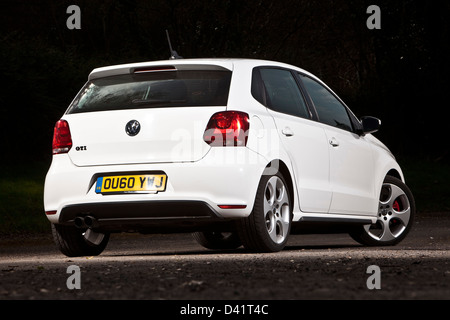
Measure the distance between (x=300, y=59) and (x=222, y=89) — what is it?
1745 centimetres

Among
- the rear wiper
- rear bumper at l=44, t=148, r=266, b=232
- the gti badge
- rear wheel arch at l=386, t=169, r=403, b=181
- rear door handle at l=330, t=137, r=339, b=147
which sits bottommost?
rear wheel arch at l=386, t=169, r=403, b=181

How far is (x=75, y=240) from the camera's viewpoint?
943 centimetres

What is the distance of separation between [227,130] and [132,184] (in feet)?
3.07

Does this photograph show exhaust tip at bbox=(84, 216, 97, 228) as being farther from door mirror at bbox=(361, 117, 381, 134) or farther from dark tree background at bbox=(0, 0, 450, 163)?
dark tree background at bbox=(0, 0, 450, 163)

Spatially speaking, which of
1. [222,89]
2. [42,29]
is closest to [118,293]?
[222,89]

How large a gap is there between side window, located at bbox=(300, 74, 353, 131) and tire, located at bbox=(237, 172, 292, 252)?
1275 mm

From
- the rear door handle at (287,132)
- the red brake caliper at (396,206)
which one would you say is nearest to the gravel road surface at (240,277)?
the rear door handle at (287,132)

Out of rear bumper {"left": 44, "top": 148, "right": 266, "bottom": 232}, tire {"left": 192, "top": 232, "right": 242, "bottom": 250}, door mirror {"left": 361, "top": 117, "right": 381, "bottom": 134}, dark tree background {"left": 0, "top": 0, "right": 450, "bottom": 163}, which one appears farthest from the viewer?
dark tree background {"left": 0, "top": 0, "right": 450, "bottom": 163}

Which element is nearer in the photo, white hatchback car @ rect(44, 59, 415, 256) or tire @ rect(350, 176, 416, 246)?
white hatchback car @ rect(44, 59, 415, 256)

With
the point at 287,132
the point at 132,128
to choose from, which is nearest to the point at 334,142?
the point at 287,132

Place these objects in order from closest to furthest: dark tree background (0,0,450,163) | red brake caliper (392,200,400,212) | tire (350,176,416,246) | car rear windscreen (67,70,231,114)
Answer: car rear windscreen (67,70,231,114), tire (350,176,416,246), red brake caliper (392,200,400,212), dark tree background (0,0,450,163)

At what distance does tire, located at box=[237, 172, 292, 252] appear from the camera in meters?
8.48

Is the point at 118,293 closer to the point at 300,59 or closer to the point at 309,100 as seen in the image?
the point at 309,100

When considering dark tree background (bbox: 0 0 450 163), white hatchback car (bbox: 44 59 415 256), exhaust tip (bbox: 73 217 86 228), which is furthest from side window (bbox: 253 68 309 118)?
dark tree background (bbox: 0 0 450 163)
